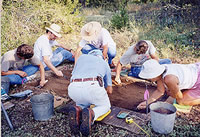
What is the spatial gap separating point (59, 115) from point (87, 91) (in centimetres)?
81

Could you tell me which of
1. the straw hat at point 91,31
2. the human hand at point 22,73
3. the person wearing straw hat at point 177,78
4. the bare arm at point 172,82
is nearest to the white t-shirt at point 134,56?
the straw hat at point 91,31

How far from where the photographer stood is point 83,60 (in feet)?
9.31

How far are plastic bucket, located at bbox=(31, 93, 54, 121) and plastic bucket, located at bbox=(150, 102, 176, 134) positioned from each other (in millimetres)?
1495

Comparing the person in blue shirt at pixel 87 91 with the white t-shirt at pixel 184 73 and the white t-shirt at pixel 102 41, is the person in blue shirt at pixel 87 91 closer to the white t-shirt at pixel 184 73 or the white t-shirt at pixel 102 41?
the white t-shirt at pixel 184 73

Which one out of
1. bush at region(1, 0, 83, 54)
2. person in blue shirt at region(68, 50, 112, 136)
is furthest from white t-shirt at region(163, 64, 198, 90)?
bush at region(1, 0, 83, 54)

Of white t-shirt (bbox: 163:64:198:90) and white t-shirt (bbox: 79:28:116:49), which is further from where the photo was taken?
white t-shirt (bbox: 79:28:116:49)

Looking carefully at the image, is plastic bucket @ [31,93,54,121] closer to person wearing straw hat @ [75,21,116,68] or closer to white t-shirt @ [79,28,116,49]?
person wearing straw hat @ [75,21,116,68]

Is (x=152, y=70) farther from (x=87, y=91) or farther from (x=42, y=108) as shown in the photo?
(x=42, y=108)

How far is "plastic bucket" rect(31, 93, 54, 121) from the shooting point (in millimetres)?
2957

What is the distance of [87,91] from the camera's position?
8.85ft

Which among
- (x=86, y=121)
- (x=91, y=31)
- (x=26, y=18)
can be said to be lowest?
(x=86, y=121)

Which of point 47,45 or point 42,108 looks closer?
point 42,108

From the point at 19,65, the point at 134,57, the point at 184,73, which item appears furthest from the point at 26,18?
the point at 184,73

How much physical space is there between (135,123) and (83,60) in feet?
3.66
